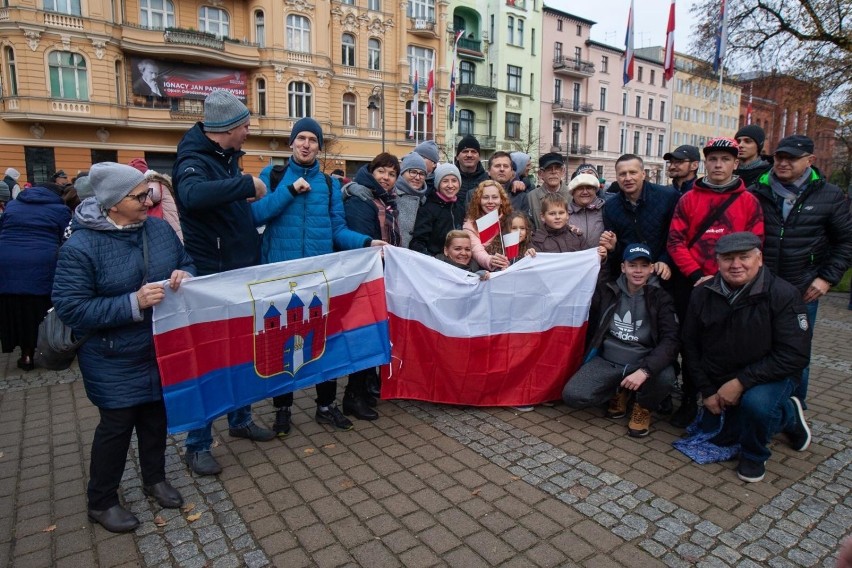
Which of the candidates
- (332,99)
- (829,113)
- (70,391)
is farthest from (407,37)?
(70,391)

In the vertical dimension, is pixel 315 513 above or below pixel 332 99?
below

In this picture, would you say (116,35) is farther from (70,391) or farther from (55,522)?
(55,522)

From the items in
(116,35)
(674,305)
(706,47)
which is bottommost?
(674,305)

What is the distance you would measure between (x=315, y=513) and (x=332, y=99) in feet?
113

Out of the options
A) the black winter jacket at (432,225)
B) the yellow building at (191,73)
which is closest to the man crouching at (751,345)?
the black winter jacket at (432,225)

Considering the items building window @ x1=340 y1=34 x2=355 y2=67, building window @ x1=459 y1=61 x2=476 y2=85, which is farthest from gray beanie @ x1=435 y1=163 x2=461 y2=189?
building window @ x1=459 y1=61 x2=476 y2=85

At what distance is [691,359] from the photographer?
13.9ft

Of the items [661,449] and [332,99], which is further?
[332,99]

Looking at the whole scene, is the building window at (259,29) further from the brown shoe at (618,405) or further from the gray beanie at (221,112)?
the brown shoe at (618,405)

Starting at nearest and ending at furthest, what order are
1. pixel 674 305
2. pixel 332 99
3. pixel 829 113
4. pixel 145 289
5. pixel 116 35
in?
pixel 145 289, pixel 674 305, pixel 829 113, pixel 116 35, pixel 332 99

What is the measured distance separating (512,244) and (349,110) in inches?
1323

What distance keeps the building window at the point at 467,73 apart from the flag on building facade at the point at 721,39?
2944 cm

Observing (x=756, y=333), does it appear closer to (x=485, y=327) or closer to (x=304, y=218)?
(x=485, y=327)

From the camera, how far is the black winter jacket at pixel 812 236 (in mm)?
4344
